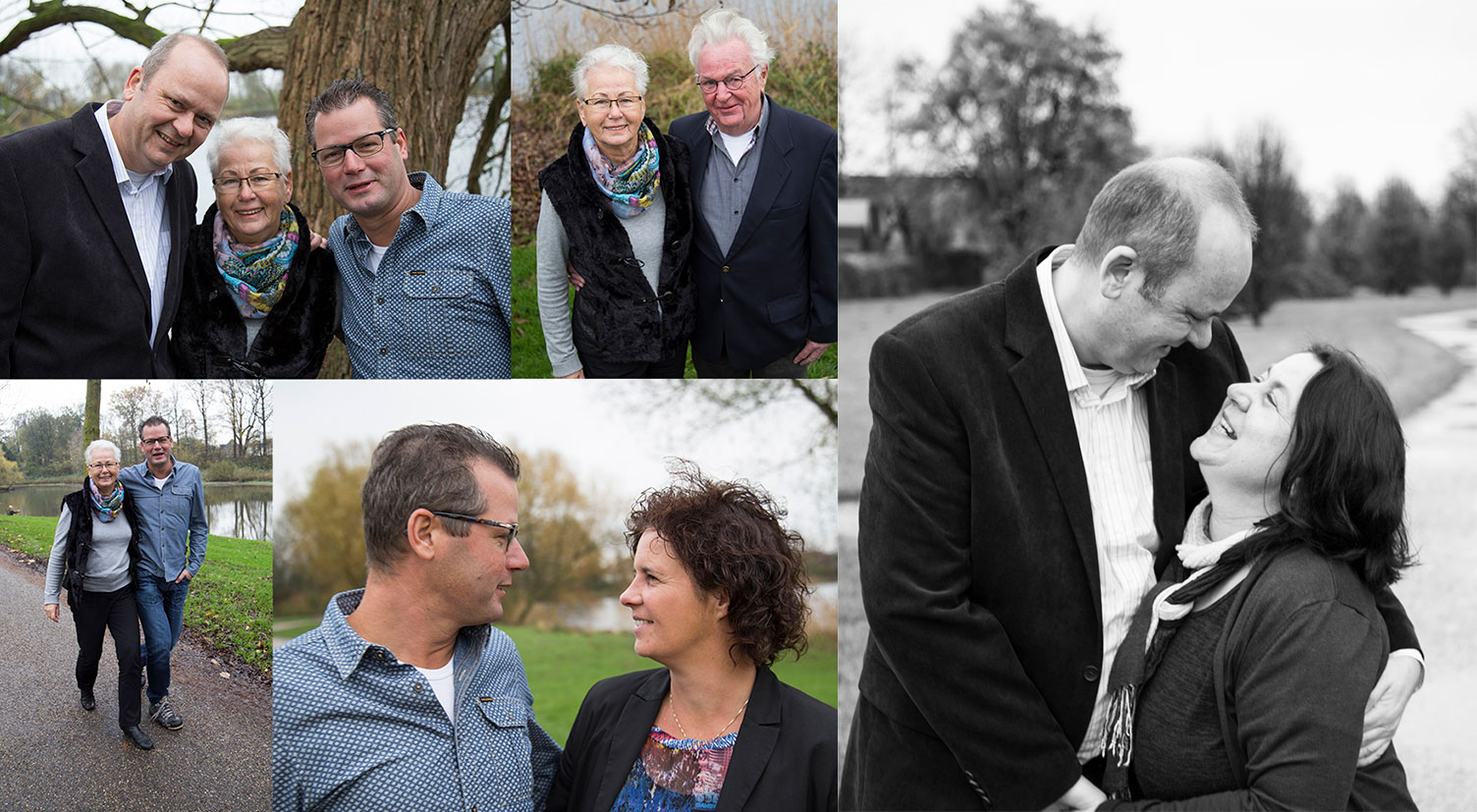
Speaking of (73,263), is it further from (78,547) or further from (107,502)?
(78,547)

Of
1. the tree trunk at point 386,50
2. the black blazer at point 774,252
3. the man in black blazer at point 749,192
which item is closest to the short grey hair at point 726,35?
the man in black blazer at point 749,192

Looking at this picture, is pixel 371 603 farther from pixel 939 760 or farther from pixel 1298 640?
pixel 1298 640

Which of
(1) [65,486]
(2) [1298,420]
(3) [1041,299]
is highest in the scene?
(3) [1041,299]

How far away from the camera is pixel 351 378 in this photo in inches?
124

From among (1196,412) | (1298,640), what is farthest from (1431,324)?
(1298,640)

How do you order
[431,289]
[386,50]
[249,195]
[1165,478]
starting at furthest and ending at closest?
[386,50]
[431,289]
[249,195]
[1165,478]

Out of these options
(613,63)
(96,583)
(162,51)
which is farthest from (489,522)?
(162,51)

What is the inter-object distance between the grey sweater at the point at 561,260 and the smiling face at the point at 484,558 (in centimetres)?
53

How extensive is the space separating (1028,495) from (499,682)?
4.76 ft

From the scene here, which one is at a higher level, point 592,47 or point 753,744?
point 592,47

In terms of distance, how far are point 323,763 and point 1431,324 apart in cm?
676

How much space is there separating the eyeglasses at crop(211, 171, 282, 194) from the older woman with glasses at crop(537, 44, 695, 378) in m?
0.75

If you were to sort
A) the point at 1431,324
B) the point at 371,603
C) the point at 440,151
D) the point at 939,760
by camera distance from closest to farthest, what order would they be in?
the point at 939,760, the point at 371,603, the point at 440,151, the point at 1431,324

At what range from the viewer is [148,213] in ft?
9.62
